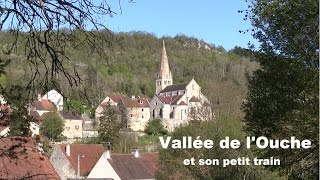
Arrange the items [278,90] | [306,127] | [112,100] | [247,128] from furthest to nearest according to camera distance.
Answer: [112,100]
[247,128]
[278,90]
[306,127]

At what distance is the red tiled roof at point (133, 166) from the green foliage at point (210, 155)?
180 inches

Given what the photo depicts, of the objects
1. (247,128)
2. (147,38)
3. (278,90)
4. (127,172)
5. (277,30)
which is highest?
(147,38)

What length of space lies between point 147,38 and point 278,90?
134 metres

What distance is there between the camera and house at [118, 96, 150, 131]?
3706 inches

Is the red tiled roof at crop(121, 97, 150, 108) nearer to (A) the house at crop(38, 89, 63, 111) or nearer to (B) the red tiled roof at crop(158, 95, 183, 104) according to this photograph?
(B) the red tiled roof at crop(158, 95, 183, 104)

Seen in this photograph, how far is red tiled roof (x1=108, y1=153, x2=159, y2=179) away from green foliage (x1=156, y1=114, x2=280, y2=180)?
4582 mm

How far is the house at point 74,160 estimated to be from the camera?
4012 centimetres

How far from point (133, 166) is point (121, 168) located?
96cm

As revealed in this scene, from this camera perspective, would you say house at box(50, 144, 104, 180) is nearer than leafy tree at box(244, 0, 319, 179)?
No

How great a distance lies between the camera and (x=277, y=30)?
1605 centimetres

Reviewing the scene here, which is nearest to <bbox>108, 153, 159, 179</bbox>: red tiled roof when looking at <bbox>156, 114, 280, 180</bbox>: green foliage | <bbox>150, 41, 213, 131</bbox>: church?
<bbox>156, 114, 280, 180</bbox>: green foliage

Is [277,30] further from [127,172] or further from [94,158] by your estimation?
[94,158]

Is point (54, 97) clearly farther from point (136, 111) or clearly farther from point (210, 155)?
point (136, 111)

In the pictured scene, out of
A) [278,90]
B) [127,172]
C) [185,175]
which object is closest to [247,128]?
[278,90]
